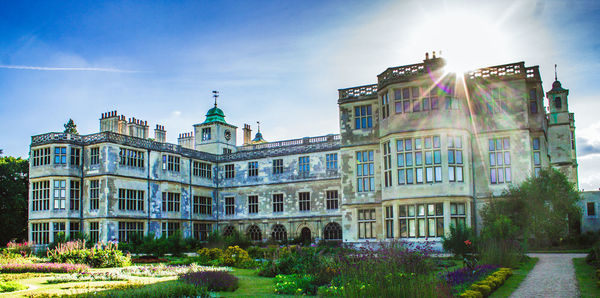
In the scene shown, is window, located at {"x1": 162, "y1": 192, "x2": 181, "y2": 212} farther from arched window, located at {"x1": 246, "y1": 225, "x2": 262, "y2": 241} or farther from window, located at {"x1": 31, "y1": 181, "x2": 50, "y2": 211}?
window, located at {"x1": 31, "y1": 181, "x2": 50, "y2": 211}

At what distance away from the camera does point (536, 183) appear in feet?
80.0

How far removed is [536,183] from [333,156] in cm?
1765

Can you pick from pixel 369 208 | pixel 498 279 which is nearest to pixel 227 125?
pixel 369 208

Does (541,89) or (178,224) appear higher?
(541,89)

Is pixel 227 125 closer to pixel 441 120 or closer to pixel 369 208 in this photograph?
pixel 369 208

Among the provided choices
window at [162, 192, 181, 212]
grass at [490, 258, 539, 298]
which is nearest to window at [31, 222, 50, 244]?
window at [162, 192, 181, 212]

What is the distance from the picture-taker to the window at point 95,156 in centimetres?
3522

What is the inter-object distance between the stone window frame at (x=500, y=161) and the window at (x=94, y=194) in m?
24.9

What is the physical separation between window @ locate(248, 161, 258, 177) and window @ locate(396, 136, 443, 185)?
19390 mm

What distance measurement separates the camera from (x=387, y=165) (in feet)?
88.4

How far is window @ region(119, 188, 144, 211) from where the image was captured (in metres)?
35.5

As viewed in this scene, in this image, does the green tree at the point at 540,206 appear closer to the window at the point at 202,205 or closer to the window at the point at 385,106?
the window at the point at 385,106

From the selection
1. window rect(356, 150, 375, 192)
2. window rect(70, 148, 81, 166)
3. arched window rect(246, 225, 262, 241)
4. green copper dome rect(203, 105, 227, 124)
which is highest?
green copper dome rect(203, 105, 227, 124)

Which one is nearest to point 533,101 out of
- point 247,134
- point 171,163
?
point 171,163
